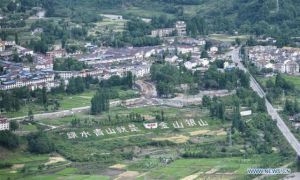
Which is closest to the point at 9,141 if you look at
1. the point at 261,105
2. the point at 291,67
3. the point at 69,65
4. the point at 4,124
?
the point at 4,124

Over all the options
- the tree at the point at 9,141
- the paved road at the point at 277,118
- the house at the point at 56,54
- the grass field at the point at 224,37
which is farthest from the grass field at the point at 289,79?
the tree at the point at 9,141

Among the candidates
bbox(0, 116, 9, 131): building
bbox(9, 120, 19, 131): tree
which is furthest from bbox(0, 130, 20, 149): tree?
bbox(9, 120, 19, 131): tree

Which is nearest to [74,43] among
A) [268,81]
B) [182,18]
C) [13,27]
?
[13,27]

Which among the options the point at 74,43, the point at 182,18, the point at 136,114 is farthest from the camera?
the point at 182,18

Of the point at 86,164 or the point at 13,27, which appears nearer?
the point at 86,164

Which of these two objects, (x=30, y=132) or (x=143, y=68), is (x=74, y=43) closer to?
(x=143, y=68)

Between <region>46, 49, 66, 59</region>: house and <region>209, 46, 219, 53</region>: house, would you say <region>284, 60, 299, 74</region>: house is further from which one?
<region>46, 49, 66, 59</region>: house
